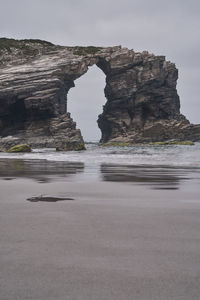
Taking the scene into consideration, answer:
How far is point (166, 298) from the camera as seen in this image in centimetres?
187

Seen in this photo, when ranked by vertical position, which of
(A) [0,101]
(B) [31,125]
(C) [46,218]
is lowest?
(C) [46,218]

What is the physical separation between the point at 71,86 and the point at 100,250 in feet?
262

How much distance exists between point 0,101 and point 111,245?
7010 centimetres

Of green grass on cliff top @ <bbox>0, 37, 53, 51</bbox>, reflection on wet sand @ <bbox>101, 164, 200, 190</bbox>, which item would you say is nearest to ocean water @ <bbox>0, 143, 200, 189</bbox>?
reflection on wet sand @ <bbox>101, 164, 200, 190</bbox>

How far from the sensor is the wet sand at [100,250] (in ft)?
6.51

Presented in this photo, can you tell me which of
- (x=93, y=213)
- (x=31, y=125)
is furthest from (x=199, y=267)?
(x=31, y=125)

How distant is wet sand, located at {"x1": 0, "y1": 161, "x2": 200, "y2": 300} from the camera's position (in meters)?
1.98

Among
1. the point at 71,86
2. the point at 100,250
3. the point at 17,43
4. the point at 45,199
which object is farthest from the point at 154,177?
the point at 17,43

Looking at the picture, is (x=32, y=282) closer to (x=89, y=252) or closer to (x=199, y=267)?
(x=89, y=252)

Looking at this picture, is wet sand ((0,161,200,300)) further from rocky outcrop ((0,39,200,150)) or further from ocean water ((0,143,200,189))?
rocky outcrop ((0,39,200,150))

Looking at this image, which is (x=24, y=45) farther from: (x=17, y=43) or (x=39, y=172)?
(x=39, y=172)

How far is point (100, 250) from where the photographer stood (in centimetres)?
272

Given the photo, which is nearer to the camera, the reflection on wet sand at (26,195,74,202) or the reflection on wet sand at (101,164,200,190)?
the reflection on wet sand at (26,195,74,202)

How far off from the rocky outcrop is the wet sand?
37.4 m
